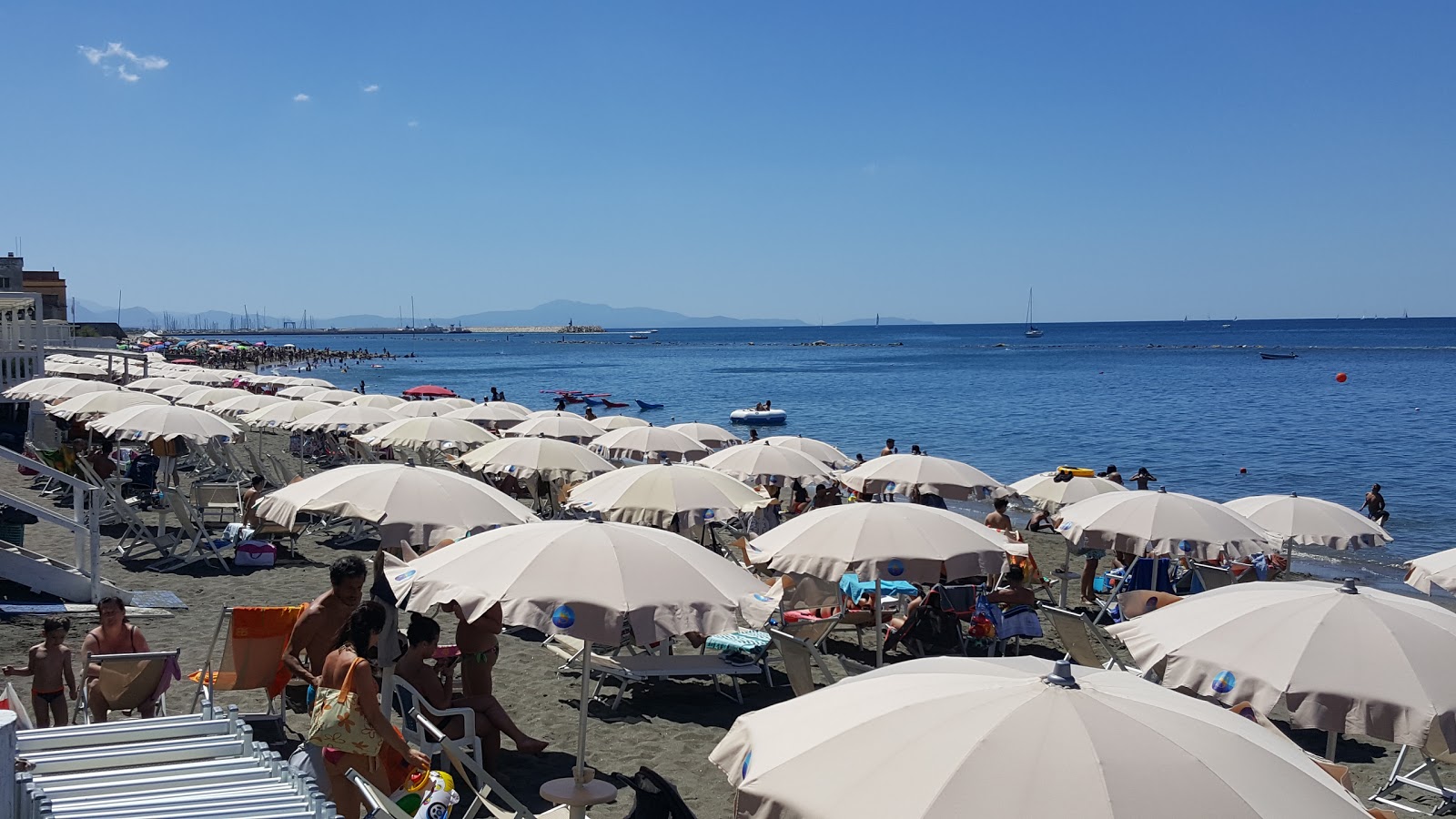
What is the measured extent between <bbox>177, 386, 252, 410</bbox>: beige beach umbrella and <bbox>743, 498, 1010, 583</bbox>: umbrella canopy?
56.7 feet

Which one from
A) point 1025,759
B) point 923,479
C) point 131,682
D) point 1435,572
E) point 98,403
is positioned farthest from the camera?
point 98,403

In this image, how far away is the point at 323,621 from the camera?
6.17 metres

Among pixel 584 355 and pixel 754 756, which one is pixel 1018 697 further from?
pixel 584 355

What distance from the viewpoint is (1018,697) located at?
342 centimetres

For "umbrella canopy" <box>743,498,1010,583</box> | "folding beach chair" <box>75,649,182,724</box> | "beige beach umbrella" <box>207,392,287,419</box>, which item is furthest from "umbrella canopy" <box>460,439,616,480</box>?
"beige beach umbrella" <box>207,392,287,419</box>

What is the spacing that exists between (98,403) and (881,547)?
1475 cm

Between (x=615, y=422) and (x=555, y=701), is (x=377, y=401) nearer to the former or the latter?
(x=615, y=422)

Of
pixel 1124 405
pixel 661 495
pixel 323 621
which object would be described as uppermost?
pixel 661 495

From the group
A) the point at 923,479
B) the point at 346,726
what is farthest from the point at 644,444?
the point at 346,726

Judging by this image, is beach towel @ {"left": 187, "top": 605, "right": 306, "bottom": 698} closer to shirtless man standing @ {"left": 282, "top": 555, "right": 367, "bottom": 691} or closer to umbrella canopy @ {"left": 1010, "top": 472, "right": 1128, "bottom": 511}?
shirtless man standing @ {"left": 282, "top": 555, "right": 367, "bottom": 691}

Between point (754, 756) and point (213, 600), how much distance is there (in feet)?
29.1

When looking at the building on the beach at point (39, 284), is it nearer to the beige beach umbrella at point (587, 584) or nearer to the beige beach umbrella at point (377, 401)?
the beige beach umbrella at point (377, 401)

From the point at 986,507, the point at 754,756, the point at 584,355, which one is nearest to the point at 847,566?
the point at 754,756

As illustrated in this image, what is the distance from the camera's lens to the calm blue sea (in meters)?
31.2
